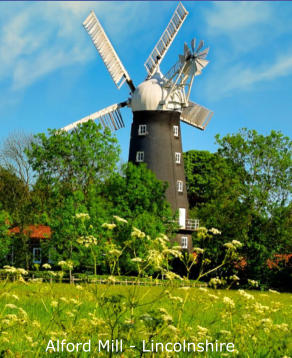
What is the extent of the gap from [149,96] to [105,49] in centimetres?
598

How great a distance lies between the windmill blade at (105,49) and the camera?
1614 inches

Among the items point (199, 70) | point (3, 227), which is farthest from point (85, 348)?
point (199, 70)

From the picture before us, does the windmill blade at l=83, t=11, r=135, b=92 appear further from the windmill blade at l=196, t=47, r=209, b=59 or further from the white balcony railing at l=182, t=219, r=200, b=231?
the white balcony railing at l=182, t=219, r=200, b=231

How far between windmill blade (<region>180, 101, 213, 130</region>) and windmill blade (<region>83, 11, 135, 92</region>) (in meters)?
6.14

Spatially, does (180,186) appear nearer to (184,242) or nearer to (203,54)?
(184,242)

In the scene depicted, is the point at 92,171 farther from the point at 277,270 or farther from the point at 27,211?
the point at 277,270

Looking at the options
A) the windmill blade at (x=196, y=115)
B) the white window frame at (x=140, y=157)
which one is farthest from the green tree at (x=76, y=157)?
the windmill blade at (x=196, y=115)

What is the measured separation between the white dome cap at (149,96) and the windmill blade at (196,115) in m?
6.09

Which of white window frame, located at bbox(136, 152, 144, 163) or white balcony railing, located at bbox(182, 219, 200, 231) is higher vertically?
white window frame, located at bbox(136, 152, 144, 163)

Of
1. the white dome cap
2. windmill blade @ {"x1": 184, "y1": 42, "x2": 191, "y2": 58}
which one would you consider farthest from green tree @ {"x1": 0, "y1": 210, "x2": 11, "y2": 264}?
windmill blade @ {"x1": 184, "y1": 42, "x2": 191, "y2": 58}

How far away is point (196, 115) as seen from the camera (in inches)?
1800

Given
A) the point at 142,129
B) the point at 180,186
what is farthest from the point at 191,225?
the point at 142,129

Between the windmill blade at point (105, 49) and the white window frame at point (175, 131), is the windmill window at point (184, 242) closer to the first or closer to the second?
the white window frame at point (175, 131)

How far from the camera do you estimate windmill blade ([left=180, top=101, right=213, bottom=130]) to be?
4534 cm
